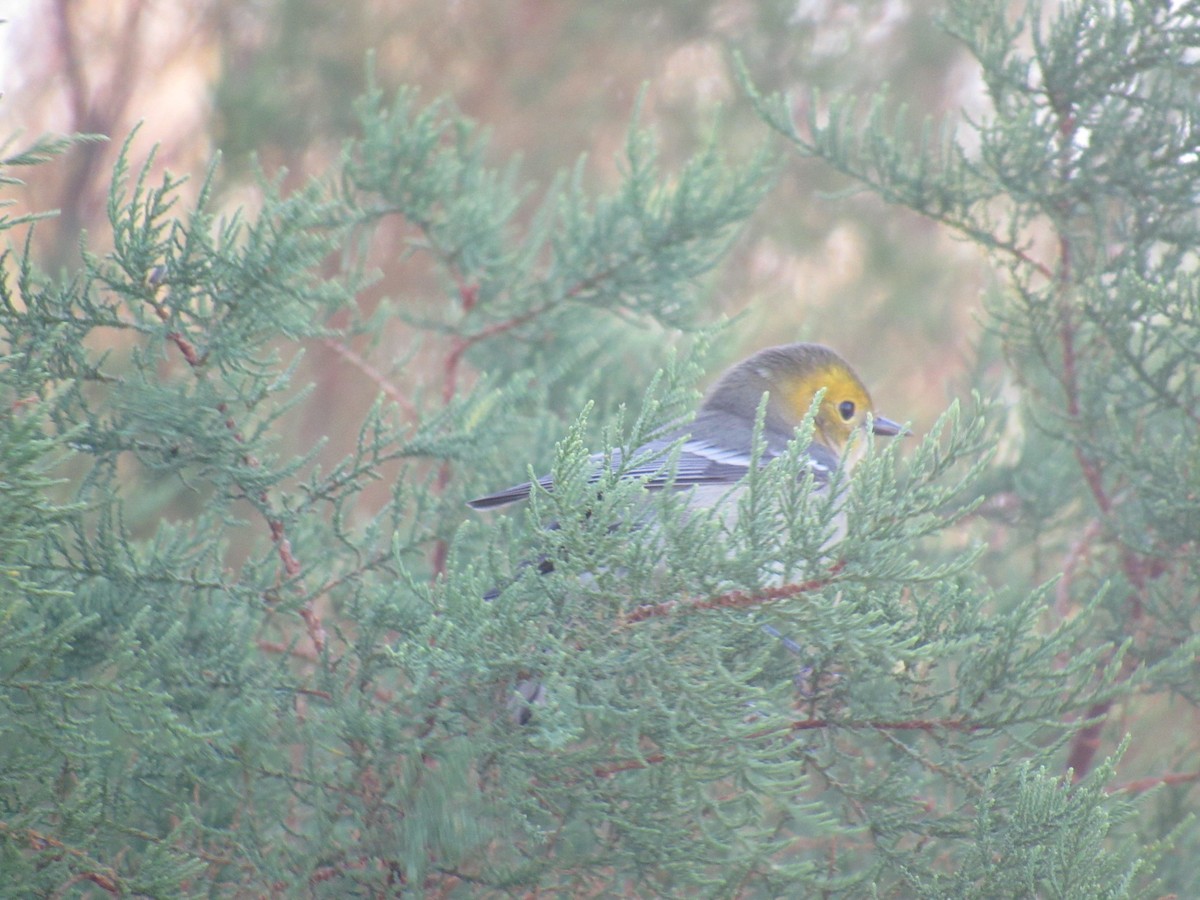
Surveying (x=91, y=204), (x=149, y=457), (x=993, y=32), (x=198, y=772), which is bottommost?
(x=198, y=772)

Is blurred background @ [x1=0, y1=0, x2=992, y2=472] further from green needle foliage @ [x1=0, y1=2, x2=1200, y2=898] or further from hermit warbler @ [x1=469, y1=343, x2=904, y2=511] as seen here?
green needle foliage @ [x1=0, y1=2, x2=1200, y2=898]

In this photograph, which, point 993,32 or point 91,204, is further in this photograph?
point 91,204

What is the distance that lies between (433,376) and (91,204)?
1.71 m

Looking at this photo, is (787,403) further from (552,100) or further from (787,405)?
(552,100)

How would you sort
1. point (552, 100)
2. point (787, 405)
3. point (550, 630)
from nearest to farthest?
point (550, 630)
point (787, 405)
point (552, 100)

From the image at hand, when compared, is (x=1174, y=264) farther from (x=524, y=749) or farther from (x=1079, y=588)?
(x=524, y=749)

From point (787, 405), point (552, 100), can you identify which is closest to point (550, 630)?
point (787, 405)

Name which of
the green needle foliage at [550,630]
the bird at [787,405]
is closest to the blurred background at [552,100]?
the bird at [787,405]

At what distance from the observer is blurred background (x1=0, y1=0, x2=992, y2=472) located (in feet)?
17.6

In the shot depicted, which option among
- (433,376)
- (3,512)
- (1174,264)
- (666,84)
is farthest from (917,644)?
(666,84)

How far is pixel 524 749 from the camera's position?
7.00ft

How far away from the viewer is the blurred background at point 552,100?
5.38 metres

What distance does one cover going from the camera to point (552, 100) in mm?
6719

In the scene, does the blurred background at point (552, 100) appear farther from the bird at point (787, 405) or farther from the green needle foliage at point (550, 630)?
the green needle foliage at point (550, 630)
